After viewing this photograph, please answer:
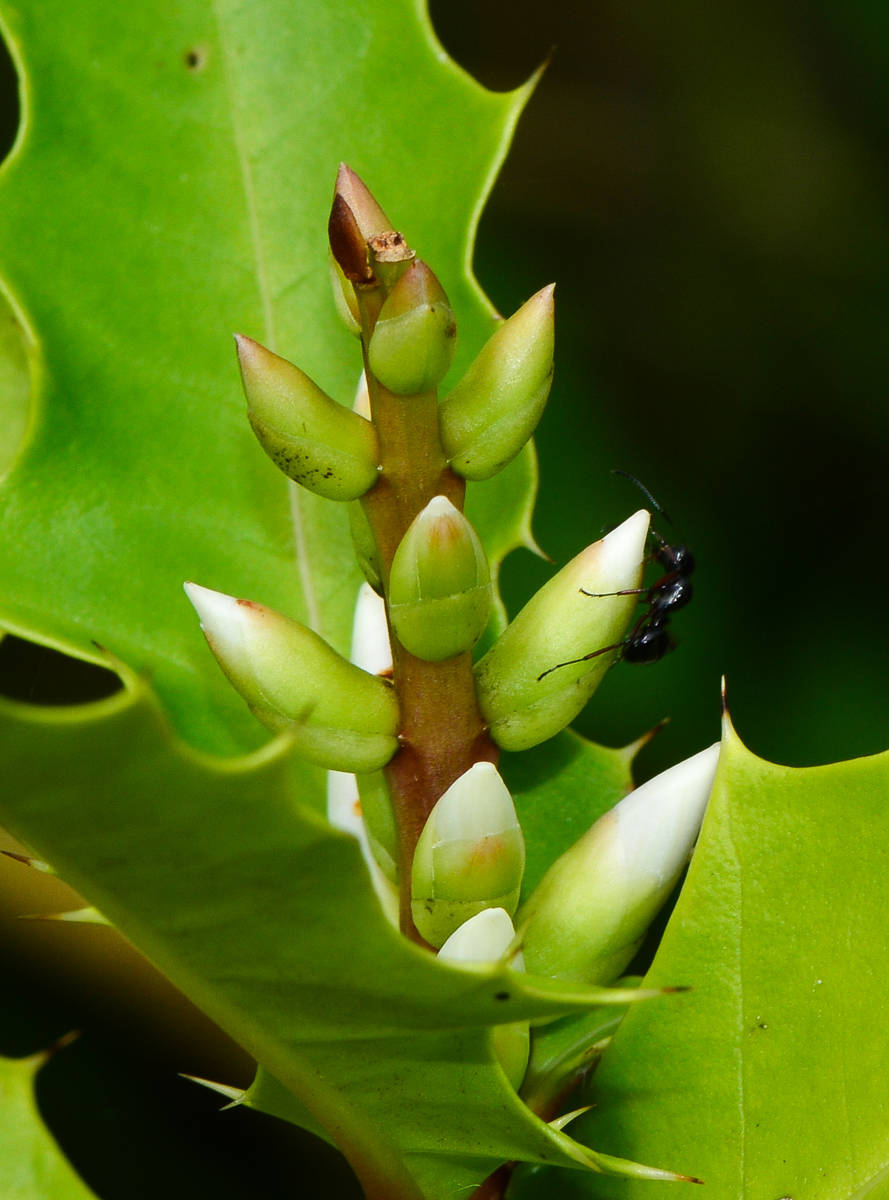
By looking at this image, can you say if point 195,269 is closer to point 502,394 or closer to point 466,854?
point 502,394

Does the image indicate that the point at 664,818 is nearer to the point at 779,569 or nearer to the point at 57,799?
the point at 57,799

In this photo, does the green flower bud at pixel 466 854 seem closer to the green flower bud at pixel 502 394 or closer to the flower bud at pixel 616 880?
the flower bud at pixel 616 880

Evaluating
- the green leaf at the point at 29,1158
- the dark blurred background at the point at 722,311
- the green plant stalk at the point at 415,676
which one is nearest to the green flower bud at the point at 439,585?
the green plant stalk at the point at 415,676

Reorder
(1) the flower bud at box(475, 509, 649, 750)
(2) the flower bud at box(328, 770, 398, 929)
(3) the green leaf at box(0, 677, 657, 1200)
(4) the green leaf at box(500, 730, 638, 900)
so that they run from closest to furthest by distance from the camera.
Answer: (3) the green leaf at box(0, 677, 657, 1200) < (1) the flower bud at box(475, 509, 649, 750) < (2) the flower bud at box(328, 770, 398, 929) < (4) the green leaf at box(500, 730, 638, 900)

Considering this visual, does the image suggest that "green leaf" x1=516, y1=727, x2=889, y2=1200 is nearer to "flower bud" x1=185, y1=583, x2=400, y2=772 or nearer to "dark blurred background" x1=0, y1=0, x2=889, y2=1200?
"flower bud" x1=185, y1=583, x2=400, y2=772

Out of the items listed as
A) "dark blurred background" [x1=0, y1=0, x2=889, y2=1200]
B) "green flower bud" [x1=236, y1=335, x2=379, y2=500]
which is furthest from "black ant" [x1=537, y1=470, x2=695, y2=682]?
"dark blurred background" [x1=0, y1=0, x2=889, y2=1200]

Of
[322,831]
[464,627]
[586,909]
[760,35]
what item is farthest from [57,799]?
[760,35]
